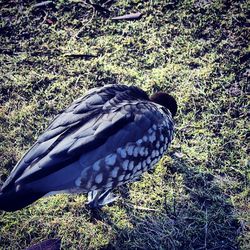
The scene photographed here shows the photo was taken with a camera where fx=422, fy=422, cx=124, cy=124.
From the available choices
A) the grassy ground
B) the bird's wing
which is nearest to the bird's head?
→ the grassy ground

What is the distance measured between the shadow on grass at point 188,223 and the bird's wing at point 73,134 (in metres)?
0.68

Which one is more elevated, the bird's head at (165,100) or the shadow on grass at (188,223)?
the bird's head at (165,100)

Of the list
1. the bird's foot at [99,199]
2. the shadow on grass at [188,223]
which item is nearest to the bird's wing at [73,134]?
the bird's foot at [99,199]

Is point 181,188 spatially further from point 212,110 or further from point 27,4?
point 27,4

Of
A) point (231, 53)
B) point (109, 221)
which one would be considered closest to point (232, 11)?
point (231, 53)

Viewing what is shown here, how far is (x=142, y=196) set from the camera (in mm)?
2988

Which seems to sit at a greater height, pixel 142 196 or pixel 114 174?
pixel 114 174

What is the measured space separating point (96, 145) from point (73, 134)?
0.51ft

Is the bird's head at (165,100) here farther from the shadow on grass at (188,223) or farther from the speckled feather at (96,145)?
the shadow on grass at (188,223)

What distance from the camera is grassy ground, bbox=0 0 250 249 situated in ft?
9.27

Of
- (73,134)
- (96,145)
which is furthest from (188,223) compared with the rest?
(73,134)

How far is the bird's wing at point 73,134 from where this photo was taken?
96.3 inches

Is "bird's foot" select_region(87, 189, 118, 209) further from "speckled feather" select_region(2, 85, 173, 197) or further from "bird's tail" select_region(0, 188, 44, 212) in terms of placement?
"bird's tail" select_region(0, 188, 44, 212)

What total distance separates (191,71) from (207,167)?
97 centimetres
